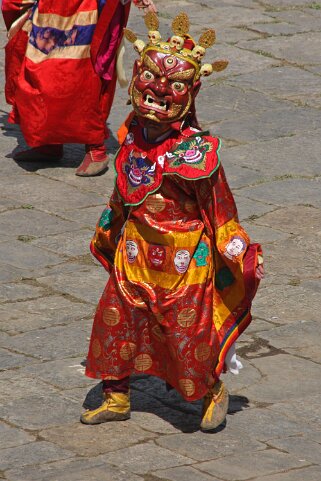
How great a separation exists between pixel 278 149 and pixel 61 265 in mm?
2456

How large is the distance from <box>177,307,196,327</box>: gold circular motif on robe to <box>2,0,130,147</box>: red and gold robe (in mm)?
3444

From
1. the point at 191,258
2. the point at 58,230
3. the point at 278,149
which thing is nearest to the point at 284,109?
the point at 278,149

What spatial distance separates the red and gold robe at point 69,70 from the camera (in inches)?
322

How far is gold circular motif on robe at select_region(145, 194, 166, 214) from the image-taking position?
5066mm

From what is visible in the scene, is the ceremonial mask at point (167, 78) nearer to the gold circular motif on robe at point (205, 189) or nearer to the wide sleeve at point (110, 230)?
the gold circular motif on robe at point (205, 189)

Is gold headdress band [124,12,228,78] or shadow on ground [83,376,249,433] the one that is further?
shadow on ground [83,376,249,433]

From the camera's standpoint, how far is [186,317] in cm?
509

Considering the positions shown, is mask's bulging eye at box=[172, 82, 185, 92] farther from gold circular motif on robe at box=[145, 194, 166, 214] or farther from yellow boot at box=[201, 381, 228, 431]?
yellow boot at box=[201, 381, 228, 431]

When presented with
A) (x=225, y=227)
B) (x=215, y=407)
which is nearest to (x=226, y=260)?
(x=225, y=227)

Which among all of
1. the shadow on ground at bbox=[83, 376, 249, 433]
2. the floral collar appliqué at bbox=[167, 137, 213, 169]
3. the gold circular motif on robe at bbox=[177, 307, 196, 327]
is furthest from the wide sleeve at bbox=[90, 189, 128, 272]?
the shadow on ground at bbox=[83, 376, 249, 433]

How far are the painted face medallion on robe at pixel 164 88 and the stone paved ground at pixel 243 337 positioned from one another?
1221mm

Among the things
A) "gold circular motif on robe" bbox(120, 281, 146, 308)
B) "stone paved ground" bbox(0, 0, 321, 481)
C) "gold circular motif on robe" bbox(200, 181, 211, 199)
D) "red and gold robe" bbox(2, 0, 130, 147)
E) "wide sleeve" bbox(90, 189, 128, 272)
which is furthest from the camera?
"red and gold robe" bbox(2, 0, 130, 147)

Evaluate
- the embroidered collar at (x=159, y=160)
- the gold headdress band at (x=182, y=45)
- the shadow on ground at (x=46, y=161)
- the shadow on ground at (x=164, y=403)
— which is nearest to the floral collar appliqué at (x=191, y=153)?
the embroidered collar at (x=159, y=160)

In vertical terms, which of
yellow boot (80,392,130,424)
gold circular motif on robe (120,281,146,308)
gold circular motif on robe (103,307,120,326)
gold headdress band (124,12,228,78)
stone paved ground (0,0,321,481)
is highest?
gold headdress band (124,12,228,78)
